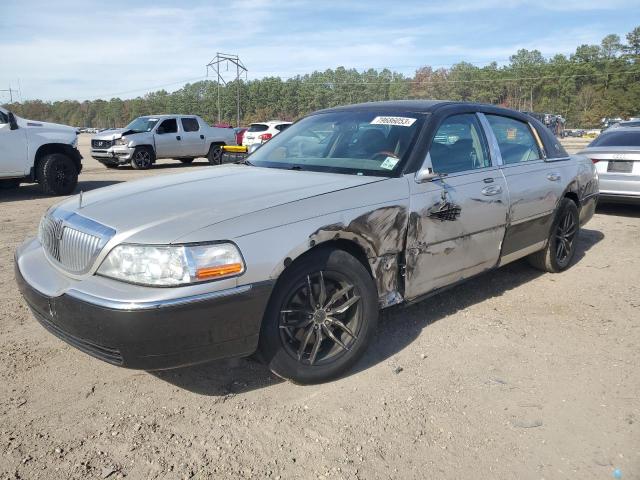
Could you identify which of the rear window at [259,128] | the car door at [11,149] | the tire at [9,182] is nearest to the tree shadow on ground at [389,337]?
the car door at [11,149]

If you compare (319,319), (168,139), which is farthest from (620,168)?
(168,139)

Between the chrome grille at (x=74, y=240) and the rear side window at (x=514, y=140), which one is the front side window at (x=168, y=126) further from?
the chrome grille at (x=74, y=240)

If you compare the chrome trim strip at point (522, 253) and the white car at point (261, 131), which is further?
the white car at point (261, 131)

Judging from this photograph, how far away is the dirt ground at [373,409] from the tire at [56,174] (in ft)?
22.2

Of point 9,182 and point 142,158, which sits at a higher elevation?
point 9,182

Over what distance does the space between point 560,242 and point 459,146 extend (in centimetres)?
191

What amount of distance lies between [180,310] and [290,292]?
60cm

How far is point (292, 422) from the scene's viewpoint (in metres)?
2.72

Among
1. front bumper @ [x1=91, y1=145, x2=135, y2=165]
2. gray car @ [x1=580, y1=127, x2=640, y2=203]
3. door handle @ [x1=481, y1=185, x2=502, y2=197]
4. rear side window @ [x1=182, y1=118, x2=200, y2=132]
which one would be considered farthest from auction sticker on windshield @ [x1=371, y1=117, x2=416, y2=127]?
rear side window @ [x1=182, y1=118, x2=200, y2=132]

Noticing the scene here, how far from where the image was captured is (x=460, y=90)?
312 ft

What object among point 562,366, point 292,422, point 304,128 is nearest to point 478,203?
point 562,366

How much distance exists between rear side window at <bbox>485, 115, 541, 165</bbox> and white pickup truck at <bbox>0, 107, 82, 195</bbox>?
8461 mm

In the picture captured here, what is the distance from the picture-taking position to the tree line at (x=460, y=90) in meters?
83.8

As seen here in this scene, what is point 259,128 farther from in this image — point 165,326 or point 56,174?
point 165,326
